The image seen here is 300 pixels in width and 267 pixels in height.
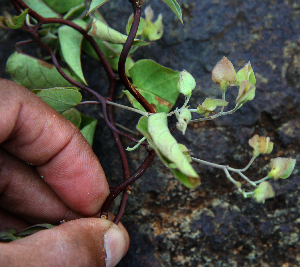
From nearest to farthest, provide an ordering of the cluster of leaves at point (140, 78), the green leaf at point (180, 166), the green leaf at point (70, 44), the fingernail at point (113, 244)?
1. the green leaf at point (180, 166)
2. the cluster of leaves at point (140, 78)
3. the fingernail at point (113, 244)
4. the green leaf at point (70, 44)

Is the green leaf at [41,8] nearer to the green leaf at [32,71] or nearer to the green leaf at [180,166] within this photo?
the green leaf at [32,71]

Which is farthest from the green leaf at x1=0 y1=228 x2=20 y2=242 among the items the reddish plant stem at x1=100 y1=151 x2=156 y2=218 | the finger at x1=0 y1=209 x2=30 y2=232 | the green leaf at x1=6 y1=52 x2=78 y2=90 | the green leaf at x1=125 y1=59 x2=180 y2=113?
the green leaf at x1=125 y1=59 x2=180 y2=113

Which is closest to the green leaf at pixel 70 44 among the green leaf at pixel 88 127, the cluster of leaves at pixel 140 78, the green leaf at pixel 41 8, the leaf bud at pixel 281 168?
the cluster of leaves at pixel 140 78

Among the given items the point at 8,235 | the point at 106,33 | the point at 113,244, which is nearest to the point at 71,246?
the point at 113,244

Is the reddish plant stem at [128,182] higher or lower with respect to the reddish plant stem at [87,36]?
lower

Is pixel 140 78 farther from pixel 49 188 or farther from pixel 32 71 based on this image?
pixel 49 188
